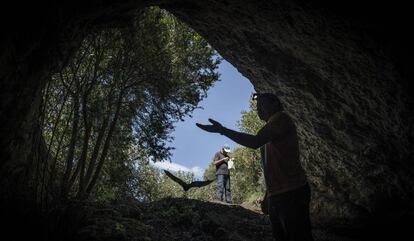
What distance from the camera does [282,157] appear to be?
14.8 ft

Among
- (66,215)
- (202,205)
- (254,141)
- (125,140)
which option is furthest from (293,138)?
(125,140)

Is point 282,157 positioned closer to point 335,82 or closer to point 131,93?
point 335,82

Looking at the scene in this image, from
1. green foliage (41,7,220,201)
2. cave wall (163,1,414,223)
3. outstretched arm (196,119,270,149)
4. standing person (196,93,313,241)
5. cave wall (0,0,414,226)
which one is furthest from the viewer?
green foliage (41,7,220,201)

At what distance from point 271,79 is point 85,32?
4619 millimetres

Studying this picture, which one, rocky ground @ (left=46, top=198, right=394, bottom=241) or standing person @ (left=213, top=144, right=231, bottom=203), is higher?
standing person @ (left=213, top=144, right=231, bottom=203)

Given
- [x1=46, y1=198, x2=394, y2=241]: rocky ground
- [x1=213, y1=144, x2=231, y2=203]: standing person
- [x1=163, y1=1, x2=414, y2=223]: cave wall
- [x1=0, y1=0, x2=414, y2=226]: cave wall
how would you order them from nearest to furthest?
1. [x1=46, y1=198, x2=394, y2=241]: rocky ground
2. [x1=0, y1=0, x2=414, y2=226]: cave wall
3. [x1=163, y1=1, x2=414, y2=223]: cave wall
4. [x1=213, y1=144, x2=231, y2=203]: standing person

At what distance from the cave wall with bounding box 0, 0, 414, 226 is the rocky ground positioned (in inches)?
37.7

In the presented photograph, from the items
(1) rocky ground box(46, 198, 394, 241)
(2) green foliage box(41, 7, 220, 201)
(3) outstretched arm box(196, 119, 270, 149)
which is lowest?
(1) rocky ground box(46, 198, 394, 241)

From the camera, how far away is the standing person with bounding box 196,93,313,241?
14.0ft

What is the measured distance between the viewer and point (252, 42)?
8.24 m

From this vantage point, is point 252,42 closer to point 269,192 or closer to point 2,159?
point 269,192

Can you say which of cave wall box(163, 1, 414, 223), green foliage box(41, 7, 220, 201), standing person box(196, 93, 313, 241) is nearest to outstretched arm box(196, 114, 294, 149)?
standing person box(196, 93, 313, 241)

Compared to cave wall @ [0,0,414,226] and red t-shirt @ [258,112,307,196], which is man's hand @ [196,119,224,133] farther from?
cave wall @ [0,0,414,226]

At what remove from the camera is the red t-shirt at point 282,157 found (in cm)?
441
